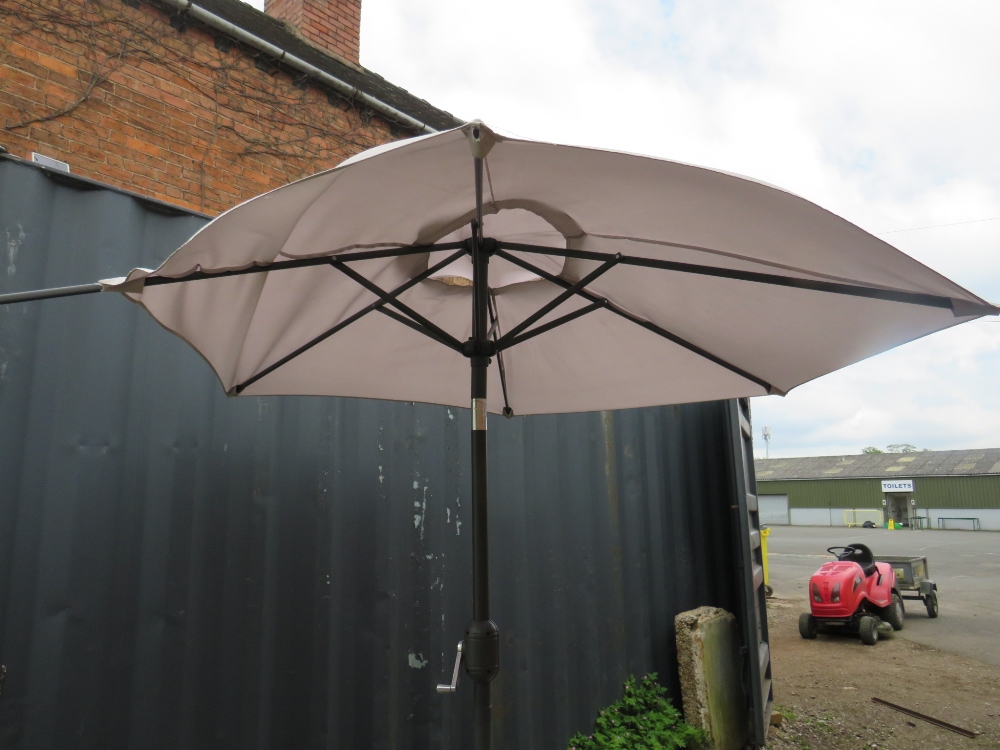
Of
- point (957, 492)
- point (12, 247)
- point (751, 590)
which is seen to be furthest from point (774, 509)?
point (12, 247)

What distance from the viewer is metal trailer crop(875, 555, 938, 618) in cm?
972

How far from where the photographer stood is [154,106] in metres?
4.38

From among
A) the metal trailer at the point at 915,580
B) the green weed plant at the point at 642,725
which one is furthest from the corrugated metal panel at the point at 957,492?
the green weed plant at the point at 642,725

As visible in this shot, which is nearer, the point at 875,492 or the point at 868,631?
the point at 868,631

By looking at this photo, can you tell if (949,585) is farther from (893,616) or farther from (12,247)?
(12,247)

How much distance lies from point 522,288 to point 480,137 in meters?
1.27

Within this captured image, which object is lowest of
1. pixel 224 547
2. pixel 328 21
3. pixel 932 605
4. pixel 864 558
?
pixel 932 605

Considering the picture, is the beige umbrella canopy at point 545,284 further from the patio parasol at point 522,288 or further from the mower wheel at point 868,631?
the mower wheel at point 868,631

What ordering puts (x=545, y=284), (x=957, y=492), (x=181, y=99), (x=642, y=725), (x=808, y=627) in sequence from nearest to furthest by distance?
1. (x=545, y=284)
2. (x=642, y=725)
3. (x=181, y=99)
4. (x=808, y=627)
5. (x=957, y=492)

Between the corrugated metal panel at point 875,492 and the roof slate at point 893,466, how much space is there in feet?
1.57

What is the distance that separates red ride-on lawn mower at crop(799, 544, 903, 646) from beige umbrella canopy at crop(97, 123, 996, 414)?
7.01m

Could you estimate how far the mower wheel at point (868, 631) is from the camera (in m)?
8.12

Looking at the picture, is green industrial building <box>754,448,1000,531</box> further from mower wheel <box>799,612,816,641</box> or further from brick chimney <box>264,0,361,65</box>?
brick chimney <box>264,0,361,65</box>

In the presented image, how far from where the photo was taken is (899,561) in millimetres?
10086
